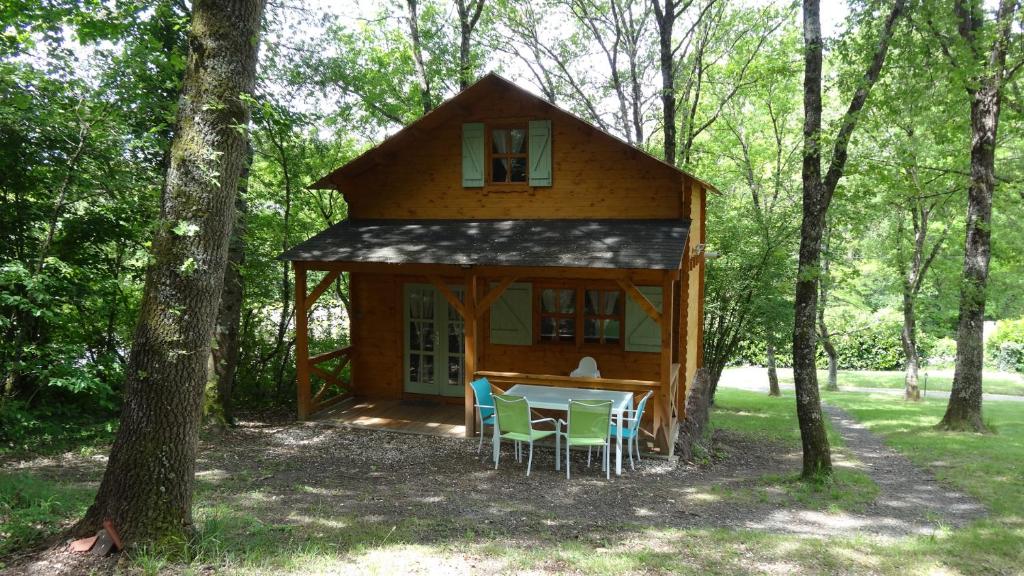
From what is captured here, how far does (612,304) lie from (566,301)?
0.78 meters

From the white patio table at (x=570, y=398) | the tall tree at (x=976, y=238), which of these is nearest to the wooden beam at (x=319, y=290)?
the white patio table at (x=570, y=398)

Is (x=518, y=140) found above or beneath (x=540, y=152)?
above

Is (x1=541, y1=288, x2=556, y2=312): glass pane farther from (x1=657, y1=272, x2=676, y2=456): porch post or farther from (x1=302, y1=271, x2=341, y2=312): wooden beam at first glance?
(x1=302, y1=271, x2=341, y2=312): wooden beam

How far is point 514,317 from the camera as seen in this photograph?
10289mm

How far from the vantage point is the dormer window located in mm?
10125

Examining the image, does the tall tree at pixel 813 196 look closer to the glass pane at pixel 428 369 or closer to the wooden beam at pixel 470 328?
the wooden beam at pixel 470 328

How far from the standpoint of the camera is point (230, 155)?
4.21m

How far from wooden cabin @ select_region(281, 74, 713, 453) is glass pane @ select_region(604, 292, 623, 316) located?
0.02m

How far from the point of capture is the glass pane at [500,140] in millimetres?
10164

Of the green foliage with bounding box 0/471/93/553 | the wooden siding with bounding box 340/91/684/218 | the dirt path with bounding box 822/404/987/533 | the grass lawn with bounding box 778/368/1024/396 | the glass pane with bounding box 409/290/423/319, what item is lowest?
the grass lawn with bounding box 778/368/1024/396

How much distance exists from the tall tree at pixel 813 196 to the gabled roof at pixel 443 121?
195 centimetres

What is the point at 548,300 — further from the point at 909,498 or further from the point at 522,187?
the point at 909,498

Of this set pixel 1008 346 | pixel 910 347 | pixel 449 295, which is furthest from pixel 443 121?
pixel 1008 346

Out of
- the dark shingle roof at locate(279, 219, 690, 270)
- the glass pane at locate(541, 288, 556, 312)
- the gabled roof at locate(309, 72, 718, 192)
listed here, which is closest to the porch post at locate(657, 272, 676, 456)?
the dark shingle roof at locate(279, 219, 690, 270)
